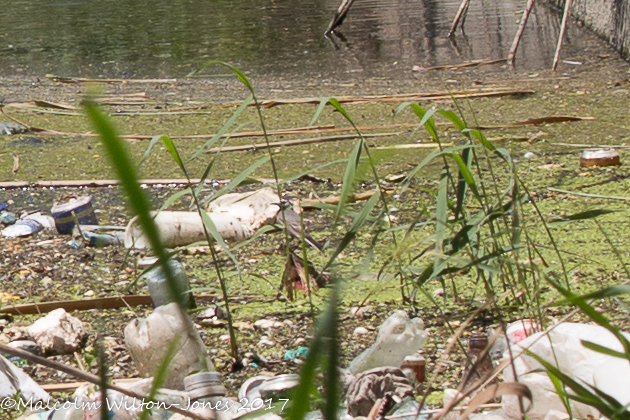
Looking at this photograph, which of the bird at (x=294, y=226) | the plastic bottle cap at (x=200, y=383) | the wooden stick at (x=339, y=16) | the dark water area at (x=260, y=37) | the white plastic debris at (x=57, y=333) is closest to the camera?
the plastic bottle cap at (x=200, y=383)

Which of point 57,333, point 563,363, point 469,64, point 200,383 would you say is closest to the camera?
point 563,363

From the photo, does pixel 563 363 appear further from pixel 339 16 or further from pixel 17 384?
pixel 339 16

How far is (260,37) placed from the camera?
30.2 ft

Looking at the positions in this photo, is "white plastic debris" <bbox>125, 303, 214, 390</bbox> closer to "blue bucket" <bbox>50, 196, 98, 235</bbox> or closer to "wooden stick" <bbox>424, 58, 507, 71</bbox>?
"blue bucket" <bbox>50, 196, 98, 235</bbox>

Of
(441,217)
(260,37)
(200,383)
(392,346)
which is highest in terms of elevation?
(441,217)

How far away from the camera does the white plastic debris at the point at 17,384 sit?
6.12 feet

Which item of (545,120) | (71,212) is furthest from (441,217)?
(545,120)

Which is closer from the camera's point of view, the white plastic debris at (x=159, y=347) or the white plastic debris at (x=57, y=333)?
the white plastic debris at (x=159, y=347)

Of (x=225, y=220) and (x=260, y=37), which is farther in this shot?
(x=260, y=37)

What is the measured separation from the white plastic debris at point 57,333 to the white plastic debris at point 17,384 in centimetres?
23

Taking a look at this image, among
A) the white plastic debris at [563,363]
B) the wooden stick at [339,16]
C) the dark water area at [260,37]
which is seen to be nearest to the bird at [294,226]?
the white plastic debris at [563,363]

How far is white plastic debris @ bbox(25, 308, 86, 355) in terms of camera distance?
2.20 m

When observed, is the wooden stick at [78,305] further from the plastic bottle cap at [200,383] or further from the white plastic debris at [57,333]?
the plastic bottle cap at [200,383]

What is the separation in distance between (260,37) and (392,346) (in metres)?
7.57
